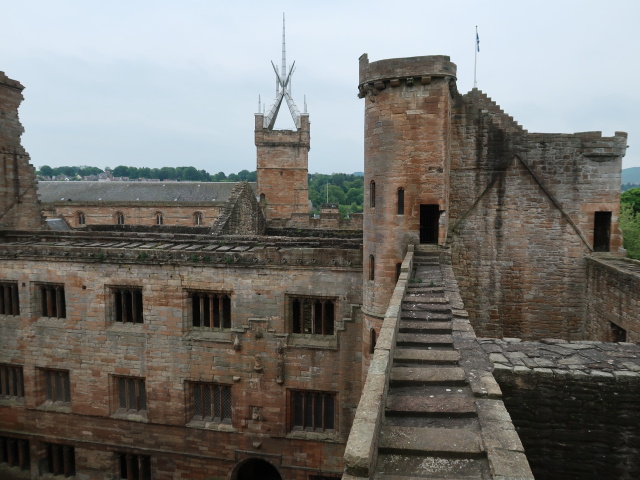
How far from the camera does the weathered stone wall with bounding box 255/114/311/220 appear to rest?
48.2 meters

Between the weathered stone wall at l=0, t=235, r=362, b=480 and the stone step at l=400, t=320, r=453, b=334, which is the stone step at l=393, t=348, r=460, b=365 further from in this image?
the weathered stone wall at l=0, t=235, r=362, b=480

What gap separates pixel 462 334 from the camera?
7.63 m

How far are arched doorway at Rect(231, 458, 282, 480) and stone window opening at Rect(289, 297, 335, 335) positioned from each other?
5576 millimetres

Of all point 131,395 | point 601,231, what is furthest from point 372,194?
point 131,395

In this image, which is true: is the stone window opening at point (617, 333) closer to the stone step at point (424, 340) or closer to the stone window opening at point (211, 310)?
the stone step at point (424, 340)

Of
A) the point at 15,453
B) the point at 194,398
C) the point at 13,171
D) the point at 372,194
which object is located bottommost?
the point at 15,453

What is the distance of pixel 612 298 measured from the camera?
13969 millimetres

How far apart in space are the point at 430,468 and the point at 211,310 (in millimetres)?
13637

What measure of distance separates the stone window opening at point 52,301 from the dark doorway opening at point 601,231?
18.8m

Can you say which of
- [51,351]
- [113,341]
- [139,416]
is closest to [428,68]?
[113,341]

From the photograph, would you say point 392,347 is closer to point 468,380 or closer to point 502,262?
point 468,380

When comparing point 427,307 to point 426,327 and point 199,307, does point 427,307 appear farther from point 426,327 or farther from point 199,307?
point 199,307

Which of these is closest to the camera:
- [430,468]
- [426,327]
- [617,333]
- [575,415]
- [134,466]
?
[430,468]

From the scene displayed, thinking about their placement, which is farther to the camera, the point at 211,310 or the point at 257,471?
the point at 257,471
